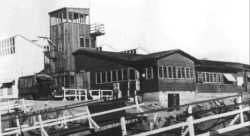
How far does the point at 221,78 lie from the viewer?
140ft

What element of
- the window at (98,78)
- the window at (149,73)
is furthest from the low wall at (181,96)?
the window at (98,78)

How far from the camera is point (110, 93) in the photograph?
33906 mm

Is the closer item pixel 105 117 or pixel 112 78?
pixel 105 117

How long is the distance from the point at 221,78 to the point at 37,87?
73.6ft

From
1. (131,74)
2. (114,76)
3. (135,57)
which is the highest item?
(135,57)

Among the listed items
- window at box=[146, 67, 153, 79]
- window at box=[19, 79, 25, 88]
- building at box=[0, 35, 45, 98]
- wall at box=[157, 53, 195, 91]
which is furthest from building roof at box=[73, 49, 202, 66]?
building at box=[0, 35, 45, 98]

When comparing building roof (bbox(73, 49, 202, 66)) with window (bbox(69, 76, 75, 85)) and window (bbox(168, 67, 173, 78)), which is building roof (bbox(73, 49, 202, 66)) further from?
window (bbox(69, 76, 75, 85))

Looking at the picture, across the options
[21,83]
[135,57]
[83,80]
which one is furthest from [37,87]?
Result: [135,57]

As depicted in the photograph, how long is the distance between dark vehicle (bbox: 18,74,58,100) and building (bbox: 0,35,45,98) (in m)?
4.77

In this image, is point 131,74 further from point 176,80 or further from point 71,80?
point 71,80

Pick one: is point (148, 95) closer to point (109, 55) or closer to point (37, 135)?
point (109, 55)

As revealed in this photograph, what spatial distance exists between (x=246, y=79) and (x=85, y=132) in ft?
124

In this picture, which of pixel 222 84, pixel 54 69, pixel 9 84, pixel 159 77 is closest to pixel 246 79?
pixel 222 84

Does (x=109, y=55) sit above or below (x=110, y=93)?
A: above
